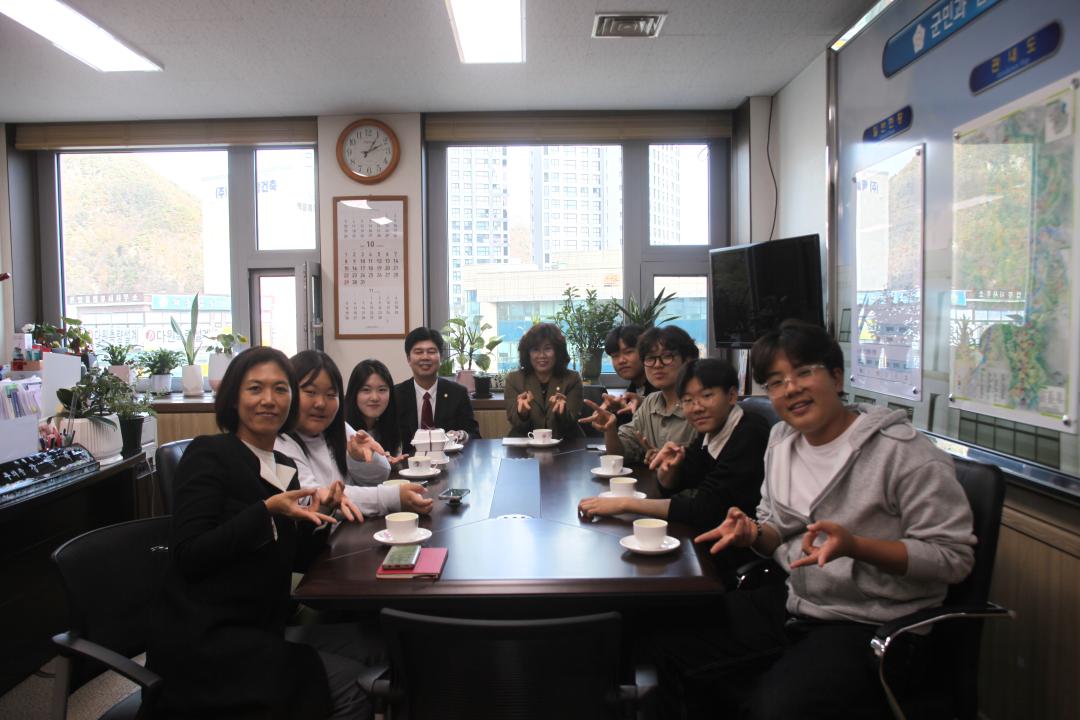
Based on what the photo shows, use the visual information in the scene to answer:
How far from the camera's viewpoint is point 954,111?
2.32 m

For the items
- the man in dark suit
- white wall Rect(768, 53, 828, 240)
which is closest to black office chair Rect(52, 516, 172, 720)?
the man in dark suit

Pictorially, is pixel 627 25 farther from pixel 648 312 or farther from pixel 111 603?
pixel 111 603

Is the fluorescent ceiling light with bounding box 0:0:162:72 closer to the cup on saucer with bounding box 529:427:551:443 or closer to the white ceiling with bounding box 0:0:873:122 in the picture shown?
the white ceiling with bounding box 0:0:873:122

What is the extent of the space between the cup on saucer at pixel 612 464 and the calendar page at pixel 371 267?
260 centimetres

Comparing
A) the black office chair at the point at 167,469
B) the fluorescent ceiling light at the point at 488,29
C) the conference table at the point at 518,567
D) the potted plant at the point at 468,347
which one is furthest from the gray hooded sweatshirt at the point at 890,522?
the potted plant at the point at 468,347

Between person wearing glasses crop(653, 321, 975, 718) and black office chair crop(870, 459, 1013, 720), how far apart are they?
0.04 meters

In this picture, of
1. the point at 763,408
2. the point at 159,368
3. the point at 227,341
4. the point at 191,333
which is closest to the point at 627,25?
the point at 763,408

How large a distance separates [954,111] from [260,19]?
2982mm

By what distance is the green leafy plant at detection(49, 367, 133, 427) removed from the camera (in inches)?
105

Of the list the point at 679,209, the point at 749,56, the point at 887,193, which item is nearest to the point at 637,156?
the point at 679,209

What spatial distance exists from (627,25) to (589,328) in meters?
1.88

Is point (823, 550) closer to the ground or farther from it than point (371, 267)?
closer to the ground

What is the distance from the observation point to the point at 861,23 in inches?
121

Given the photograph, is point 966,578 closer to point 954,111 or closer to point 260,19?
point 954,111
